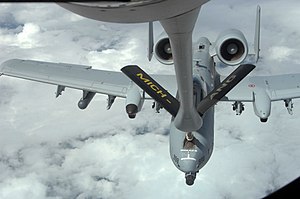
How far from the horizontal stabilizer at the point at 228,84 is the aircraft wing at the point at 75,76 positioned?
596cm

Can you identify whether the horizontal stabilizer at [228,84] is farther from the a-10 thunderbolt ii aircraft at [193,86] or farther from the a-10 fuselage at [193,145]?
the a-10 fuselage at [193,145]

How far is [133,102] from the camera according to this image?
14.1m

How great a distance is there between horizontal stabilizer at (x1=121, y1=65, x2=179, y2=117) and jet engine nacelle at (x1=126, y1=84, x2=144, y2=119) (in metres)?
4.32

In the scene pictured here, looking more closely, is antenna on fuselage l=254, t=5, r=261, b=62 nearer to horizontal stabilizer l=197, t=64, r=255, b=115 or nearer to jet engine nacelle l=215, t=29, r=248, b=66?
jet engine nacelle l=215, t=29, r=248, b=66

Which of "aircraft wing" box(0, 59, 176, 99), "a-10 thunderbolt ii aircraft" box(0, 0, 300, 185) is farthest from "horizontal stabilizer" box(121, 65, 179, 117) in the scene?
"aircraft wing" box(0, 59, 176, 99)

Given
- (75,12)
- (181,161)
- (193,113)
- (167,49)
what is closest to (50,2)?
(75,12)

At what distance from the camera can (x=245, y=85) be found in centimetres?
1578

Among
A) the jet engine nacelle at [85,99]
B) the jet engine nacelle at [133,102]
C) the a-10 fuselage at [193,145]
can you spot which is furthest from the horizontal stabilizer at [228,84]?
the jet engine nacelle at [85,99]

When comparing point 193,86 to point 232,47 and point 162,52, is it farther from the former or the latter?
point 232,47

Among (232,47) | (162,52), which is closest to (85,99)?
(162,52)

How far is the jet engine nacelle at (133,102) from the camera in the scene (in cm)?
1370

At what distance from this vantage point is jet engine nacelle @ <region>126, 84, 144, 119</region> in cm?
1370

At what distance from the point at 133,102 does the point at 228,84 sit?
5262 millimetres

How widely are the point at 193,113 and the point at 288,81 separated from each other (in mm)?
8888
